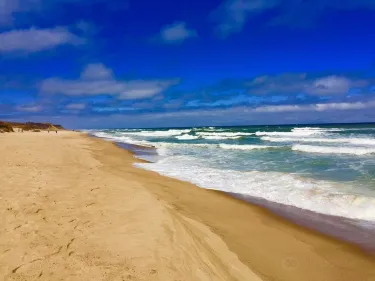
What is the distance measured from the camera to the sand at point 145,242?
3520 millimetres

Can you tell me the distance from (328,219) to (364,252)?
172cm

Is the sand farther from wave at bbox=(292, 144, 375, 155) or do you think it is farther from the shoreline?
wave at bbox=(292, 144, 375, 155)

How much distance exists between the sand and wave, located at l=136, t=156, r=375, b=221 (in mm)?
1575

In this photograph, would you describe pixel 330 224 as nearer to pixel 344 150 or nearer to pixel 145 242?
pixel 145 242

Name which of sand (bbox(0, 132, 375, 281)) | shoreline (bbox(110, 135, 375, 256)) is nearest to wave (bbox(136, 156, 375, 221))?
shoreline (bbox(110, 135, 375, 256))

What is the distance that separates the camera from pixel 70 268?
3391 millimetres

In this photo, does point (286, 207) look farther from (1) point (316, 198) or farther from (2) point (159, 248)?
(2) point (159, 248)

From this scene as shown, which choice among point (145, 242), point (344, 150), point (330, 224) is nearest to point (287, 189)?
point (330, 224)

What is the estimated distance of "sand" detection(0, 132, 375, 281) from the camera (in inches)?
139

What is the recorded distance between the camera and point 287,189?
9.31m

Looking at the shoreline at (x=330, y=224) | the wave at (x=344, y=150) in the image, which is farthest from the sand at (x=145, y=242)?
the wave at (x=344, y=150)

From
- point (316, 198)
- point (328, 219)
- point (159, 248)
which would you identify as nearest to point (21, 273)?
point (159, 248)

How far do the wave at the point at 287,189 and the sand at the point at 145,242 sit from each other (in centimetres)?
158

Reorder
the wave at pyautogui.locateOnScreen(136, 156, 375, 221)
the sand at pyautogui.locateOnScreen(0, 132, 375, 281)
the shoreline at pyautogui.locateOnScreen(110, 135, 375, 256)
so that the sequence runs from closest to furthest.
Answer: the sand at pyautogui.locateOnScreen(0, 132, 375, 281) < the shoreline at pyautogui.locateOnScreen(110, 135, 375, 256) < the wave at pyautogui.locateOnScreen(136, 156, 375, 221)
